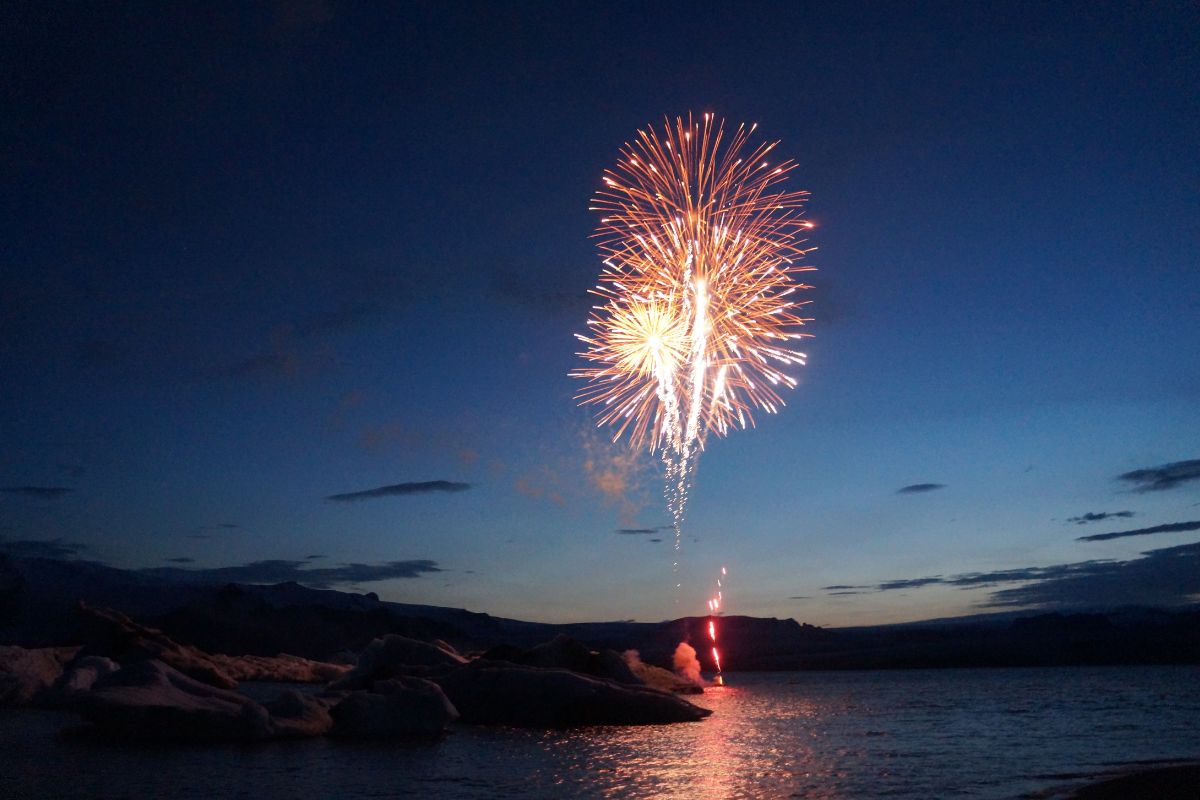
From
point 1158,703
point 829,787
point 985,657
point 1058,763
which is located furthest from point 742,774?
point 985,657

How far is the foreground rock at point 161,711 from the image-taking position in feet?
74.9

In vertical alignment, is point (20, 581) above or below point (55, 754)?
above

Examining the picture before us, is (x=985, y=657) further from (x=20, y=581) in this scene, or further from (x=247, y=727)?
(x=20, y=581)

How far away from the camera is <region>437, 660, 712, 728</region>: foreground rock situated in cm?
3020

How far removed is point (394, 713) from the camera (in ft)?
84.7

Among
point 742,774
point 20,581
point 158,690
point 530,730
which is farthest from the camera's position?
point 20,581

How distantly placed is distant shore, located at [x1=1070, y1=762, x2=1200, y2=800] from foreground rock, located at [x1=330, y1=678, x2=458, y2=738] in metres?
16.6

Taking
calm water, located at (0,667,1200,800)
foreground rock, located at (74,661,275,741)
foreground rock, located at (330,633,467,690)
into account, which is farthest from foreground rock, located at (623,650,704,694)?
foreground rock, located at (74,661,275,741)

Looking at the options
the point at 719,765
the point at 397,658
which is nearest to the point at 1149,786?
the point at 719,765

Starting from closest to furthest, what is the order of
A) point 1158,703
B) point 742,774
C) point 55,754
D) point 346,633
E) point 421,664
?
point 742,774, point 55,754, point 421,664, point 1158,703, point 346,633

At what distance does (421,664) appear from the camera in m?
37.5

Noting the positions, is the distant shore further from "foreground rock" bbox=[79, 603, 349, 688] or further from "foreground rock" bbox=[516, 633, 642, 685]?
"foreground rock" bbox=[79, 603, 349, 688]

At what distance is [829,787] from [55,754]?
17.7 metres

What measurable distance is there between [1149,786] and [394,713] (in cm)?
1847
